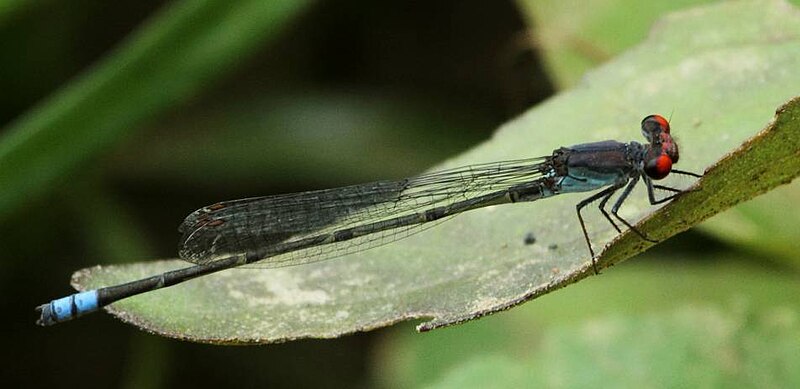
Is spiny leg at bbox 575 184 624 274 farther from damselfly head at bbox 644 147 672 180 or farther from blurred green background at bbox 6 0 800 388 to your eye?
blurred green background at bbox 6 0 800 388

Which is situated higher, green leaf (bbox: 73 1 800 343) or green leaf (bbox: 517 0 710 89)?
green leaf (bbox: 517 0 710 89)

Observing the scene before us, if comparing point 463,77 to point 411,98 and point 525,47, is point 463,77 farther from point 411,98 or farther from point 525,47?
point 525,47

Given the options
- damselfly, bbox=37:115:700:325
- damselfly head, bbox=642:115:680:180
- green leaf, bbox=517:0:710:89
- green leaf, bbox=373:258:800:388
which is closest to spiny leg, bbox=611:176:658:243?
damselfly, bbox=37:115:700:325

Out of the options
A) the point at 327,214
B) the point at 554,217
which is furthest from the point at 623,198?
the point at 327,214

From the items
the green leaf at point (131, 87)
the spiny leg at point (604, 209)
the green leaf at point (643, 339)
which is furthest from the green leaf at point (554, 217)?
the green leaf at point (131, 87)

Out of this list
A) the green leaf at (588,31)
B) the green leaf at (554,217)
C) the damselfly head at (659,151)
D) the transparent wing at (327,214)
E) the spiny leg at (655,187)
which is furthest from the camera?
the green leaf at (588,31)

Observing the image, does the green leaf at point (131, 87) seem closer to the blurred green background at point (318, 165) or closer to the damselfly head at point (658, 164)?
the blurred green background at point (318, 165)
